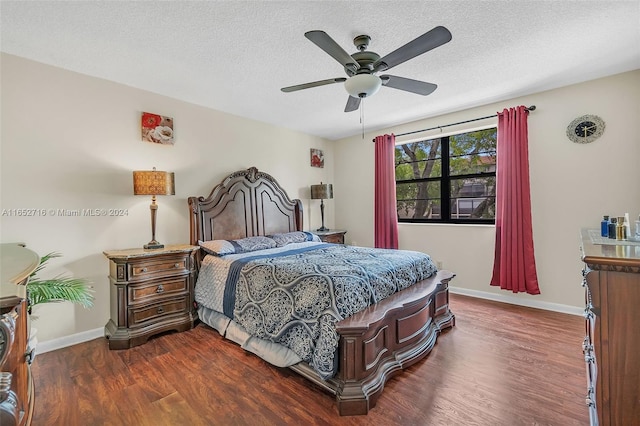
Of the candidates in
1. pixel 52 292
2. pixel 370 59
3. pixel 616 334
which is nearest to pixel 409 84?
pixel 370 59

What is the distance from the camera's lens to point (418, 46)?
5.89 feet

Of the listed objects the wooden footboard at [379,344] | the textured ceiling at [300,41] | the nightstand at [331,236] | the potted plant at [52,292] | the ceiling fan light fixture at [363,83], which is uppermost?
the textured ceiling at [300,41]

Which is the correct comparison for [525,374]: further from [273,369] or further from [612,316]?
[273,369]

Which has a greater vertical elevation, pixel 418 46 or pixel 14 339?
pixel 418 46

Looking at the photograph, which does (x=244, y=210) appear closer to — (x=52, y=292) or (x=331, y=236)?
(x=331, y=236)

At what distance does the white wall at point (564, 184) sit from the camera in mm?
2887

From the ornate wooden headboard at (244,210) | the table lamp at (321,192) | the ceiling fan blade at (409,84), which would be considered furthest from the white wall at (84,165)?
the ceiling fan blade at (409,84)

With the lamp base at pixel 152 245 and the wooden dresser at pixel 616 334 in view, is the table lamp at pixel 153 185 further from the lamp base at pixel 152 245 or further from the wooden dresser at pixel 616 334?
the wooden dresser at pixel 616 334

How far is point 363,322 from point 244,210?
2.53m

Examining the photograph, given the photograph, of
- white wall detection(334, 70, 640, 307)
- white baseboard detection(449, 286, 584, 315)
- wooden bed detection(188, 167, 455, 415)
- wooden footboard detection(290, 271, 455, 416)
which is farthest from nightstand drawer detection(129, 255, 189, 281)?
white baseboard detection(449, 286, 584, 315)

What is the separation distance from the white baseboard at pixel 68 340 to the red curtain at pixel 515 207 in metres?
4.44

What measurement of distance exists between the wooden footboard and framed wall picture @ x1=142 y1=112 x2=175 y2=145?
2743 millimetres

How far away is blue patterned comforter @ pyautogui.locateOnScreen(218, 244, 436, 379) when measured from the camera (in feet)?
6.29

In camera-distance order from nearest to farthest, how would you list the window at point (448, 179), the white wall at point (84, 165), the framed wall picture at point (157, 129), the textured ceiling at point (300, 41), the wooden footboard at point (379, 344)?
1. the wooden footboard at point (379, 344)
2. the textured ceiling at point (300, 41)
3. the white wall at point (84, 165)
4. the framed wall picture at point (157, 129)
5. the window at point (448, 179)
